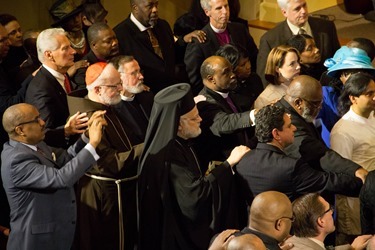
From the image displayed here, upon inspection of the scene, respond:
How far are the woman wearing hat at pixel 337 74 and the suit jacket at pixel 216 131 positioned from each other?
1.99ft

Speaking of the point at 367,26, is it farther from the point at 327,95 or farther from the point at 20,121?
the point at 20,121

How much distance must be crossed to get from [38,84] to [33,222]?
1.13 meters

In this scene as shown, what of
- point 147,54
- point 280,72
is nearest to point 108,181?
point 280,72

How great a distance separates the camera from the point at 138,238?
214 inches

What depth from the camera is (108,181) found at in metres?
5.42

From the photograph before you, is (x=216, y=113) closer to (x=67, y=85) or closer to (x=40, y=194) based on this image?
(x=67, y=85)

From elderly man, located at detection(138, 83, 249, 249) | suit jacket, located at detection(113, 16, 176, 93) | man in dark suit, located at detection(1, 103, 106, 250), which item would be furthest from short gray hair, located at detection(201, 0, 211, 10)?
man in dark suit, located at detection(1, 103, 106, 250)

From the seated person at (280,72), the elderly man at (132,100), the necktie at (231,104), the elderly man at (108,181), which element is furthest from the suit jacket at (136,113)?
the seated person at (280,72)

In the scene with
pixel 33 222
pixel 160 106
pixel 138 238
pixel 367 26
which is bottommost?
pixel 367 26

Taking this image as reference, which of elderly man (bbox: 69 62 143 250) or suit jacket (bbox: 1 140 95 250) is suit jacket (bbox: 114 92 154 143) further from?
suit jacket (bbox: 1 140 95 250)

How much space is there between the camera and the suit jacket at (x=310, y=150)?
549 centimetres

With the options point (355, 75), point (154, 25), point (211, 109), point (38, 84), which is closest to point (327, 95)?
point (355, 75)

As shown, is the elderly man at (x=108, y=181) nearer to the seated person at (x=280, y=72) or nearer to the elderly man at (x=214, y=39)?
the seated person at (x=280, y=72)

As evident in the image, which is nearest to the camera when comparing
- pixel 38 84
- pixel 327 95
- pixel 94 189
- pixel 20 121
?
pixel 20 121
